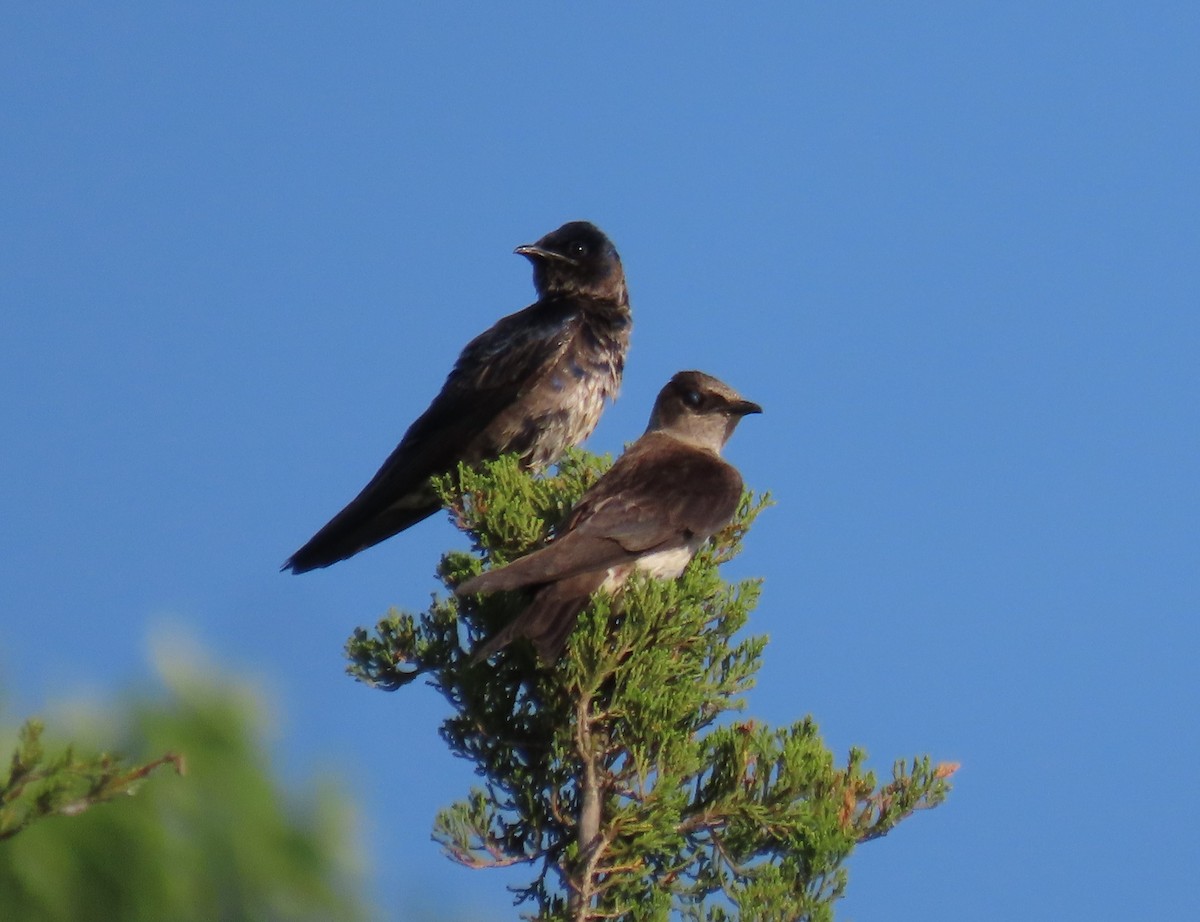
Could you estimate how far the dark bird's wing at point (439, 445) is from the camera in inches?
354

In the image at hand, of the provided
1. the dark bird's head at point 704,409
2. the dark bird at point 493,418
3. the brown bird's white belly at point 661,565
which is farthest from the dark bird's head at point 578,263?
the brown bird's white belly at point 661,565

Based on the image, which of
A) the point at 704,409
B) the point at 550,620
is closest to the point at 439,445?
the point at 704,409

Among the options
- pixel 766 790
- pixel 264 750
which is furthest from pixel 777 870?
pixel 264 750

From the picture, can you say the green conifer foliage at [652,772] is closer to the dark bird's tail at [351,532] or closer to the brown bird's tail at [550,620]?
the brown bird's tail at [550,620]

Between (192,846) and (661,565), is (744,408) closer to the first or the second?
(661,565)

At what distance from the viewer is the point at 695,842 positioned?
5.55 m

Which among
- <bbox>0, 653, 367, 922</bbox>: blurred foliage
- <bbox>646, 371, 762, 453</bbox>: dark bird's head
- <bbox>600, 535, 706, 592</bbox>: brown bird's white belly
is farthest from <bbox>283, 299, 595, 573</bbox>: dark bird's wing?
<bbox>0, 653, 367, 922</bbox>: blurred foliage

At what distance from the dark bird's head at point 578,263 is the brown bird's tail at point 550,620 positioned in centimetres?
396

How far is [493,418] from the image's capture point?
905 cm

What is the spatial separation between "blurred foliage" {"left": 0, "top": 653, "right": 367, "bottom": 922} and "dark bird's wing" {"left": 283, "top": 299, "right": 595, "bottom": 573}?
436cm

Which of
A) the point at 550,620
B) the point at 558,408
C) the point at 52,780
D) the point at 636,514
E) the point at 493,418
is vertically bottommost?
the point at 52,780

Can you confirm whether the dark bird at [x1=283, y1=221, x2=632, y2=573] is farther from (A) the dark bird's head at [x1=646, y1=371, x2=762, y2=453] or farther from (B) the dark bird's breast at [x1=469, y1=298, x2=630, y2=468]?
(A) the dark bird's head at [x1=646, y1=371, x2=762, y2=453]

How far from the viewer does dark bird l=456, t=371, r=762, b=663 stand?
18.6 feet

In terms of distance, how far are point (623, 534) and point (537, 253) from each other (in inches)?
152
